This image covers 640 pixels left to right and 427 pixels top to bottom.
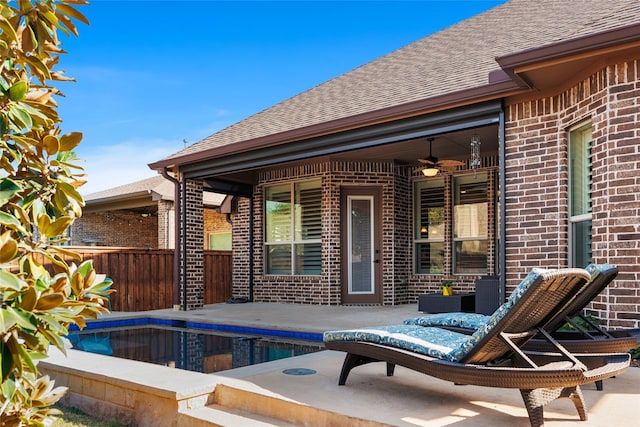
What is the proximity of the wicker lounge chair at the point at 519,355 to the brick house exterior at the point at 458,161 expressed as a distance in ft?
7.06

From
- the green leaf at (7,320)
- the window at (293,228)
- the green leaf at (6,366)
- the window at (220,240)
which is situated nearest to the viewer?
the green leaf at (7,320)

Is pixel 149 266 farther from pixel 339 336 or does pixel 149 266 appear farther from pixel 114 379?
pixel 339 336

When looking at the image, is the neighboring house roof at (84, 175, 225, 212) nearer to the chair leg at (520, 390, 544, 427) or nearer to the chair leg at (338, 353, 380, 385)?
the chair leg at (338, 353, 380, 385)

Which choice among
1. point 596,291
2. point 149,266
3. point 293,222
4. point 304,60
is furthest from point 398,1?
point 596,291

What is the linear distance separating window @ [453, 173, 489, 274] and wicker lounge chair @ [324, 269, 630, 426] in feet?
22.0

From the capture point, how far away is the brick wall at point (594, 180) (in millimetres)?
4879

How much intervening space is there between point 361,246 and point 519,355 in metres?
7.79

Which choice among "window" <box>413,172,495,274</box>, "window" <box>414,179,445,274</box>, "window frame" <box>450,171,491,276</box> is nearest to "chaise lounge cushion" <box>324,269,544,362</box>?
"window frame" <box>450,171,491,276</box>

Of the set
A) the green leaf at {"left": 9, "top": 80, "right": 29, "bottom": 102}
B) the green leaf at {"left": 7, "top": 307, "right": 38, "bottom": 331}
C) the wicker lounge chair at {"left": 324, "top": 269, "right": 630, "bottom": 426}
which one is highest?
the green leaf at {"left": 9, "top": 80, "right": 29, "bottom": 102}

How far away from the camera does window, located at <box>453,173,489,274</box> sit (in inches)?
396

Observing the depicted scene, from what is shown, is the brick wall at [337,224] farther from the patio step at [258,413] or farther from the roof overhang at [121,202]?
the roof overhang at [121,202]

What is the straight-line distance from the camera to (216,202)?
1728 centimetres

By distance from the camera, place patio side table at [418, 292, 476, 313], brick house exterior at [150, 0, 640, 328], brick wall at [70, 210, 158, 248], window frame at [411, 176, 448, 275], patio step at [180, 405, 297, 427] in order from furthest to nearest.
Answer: brick wall at [70, 210, 158, 248], window frame at [411, 176, 448, 275], patio side table at [418, 292, 476, 313], brick house exterior at [150, 0, 640, 328], patio step at [180, 405, 297, 427]

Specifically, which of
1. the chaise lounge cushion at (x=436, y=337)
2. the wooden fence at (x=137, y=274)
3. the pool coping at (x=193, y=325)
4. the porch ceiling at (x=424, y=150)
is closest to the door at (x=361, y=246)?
the porch ceiling at (x=424, y=150)
